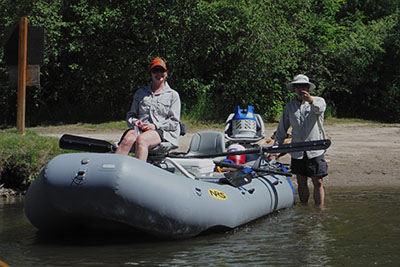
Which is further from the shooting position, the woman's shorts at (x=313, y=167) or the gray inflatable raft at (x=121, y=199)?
the woman's shorts at (x=313, y=167)

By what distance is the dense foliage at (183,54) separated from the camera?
20.1m

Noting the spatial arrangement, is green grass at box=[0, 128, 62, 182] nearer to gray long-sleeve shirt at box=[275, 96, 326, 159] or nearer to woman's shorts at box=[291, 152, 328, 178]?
gray long-sleeve shirt at box=[275, 96, 326, 159]

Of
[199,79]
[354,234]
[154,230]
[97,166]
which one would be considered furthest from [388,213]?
[199,79]

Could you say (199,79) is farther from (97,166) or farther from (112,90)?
(97,166)

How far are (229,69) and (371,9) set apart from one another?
9255mm

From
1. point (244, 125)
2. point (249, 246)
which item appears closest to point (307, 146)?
point (249, 246)

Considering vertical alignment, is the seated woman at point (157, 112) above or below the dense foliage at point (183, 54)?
below

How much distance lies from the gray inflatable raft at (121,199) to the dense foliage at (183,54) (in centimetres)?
1354

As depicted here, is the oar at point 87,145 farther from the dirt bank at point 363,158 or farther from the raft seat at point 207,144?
the dirt bank at point 363,158

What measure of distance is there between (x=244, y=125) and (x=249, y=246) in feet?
10.5

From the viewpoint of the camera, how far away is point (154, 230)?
6.38 meters

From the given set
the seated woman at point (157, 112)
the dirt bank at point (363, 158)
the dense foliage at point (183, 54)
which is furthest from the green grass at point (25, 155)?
the dense foliage at point (183, 54)

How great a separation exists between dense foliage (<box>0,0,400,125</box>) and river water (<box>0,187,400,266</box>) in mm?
12540

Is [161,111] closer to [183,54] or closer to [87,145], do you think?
[87,145]
